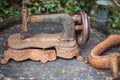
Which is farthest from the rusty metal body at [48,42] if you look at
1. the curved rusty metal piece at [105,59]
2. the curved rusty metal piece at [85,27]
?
the curved rusty metal piece at [105,59]

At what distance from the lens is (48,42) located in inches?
76.9

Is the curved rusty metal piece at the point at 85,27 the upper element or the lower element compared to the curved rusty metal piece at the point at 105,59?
upper

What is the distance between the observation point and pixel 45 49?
194cm

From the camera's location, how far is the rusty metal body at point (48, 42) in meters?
1.89

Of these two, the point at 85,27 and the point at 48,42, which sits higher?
the point at 85,27

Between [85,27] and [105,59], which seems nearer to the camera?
[105,59]

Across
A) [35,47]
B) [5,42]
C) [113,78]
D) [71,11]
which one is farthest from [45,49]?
[71,11]

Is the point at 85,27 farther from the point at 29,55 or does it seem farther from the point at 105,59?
the point at 29,55

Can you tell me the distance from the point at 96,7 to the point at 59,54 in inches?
48.8

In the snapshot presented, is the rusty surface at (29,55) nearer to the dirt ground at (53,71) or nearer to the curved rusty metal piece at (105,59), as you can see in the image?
the dirt ground at (53,71)

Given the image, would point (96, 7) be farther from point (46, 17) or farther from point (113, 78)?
point (113, 78)

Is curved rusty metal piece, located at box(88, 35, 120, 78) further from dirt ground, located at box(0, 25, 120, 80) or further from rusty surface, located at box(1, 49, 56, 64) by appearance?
rusty surface, located at box(1, 49, 56, 64)

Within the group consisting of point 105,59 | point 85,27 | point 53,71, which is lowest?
point 53,71

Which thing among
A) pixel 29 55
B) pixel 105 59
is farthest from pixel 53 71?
pixel 105 59
